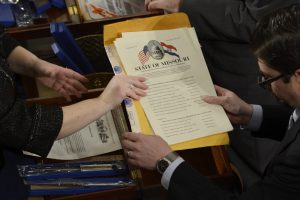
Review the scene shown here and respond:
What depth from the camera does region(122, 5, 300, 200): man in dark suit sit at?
85 centimetres

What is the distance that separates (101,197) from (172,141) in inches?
9.1

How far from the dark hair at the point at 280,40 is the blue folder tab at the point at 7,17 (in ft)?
2.98

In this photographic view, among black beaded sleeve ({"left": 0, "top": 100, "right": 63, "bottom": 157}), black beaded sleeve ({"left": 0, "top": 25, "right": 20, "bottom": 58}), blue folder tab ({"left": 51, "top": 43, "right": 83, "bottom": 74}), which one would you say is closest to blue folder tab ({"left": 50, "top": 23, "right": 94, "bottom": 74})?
blue folder tab ({"left": 51, "top": 43, "right": 83, "bottom": 74})

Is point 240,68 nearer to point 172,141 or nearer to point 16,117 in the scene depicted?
point 172,141

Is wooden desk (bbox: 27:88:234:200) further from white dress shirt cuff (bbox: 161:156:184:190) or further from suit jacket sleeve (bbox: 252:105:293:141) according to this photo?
suit jacket sleeve (bbox: 252:105:293:141)

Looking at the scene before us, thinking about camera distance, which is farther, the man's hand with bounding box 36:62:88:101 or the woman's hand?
the man's hand with bounding box 36:62:88:101

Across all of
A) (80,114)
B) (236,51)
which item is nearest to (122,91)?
(80,114)

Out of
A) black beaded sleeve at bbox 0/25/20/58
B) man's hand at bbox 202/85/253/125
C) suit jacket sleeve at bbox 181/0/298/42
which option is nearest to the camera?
man's hand at bbox 202/85/253/125

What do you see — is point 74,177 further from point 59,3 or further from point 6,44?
point 59,3

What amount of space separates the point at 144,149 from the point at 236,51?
633mm

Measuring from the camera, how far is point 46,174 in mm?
1034

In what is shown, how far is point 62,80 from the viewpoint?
1.19m

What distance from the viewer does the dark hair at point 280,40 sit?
0.84 meters

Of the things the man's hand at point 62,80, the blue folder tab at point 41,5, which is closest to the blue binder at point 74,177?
the man's hand at point 62,80
